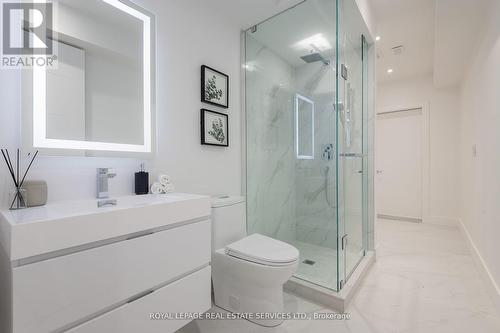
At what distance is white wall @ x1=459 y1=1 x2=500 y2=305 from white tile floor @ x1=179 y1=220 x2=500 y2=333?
0.21 metres

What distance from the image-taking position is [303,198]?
2.65m

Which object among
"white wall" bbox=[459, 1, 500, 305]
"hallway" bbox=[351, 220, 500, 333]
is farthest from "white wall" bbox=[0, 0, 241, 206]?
"white wall" bbox=[459, 1, 500, 305]

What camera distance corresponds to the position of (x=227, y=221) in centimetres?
173

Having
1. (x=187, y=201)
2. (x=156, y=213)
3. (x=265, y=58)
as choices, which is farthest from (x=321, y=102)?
(x=156, y=213)

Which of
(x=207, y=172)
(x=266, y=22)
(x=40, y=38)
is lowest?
(x=207, y=172)

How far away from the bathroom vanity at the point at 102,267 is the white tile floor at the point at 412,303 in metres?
0.57

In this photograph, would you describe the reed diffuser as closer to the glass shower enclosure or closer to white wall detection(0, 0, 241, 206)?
white wall detection(0, 0, 241, 206)

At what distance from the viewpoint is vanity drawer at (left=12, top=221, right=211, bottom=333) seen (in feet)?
2.46

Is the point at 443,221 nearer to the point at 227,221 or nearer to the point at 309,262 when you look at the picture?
the point at 309,262

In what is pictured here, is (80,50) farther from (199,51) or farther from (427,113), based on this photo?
(427,113)

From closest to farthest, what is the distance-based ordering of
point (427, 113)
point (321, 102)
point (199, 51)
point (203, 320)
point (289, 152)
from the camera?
1. point (203, 320)
2. point (199, 51)
3. point (321, 102)
4. point (289, 152)
5. point (427, 113)

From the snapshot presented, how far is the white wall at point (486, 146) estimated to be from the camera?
5.82ft

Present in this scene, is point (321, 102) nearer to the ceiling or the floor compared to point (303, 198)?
nearer to the ceiling

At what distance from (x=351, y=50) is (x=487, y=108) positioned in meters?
1.29
